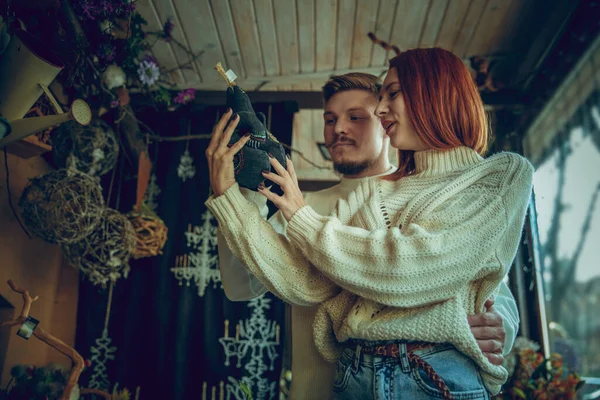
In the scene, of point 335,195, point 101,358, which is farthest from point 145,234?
point 335,195

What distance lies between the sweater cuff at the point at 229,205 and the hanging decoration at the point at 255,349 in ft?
4.62

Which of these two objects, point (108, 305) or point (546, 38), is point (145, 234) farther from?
point (546, 38)

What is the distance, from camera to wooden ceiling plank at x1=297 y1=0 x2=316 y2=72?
7.39 feet

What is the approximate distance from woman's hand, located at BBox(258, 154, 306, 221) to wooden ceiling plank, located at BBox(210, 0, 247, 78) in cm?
125

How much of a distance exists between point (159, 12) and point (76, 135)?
68 cm

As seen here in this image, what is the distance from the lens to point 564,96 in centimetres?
263

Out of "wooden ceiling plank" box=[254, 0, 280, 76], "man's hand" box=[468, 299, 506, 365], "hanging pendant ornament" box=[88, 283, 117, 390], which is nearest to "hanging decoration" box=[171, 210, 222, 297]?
"hanging pendant ornament" box=[88, 283, 117, 390]

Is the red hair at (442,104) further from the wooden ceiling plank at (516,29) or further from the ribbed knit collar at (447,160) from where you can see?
the wooden ceiling plank at (516,29)

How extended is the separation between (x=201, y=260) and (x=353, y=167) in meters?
1.08

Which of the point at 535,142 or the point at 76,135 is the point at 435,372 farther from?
the point at 535,142

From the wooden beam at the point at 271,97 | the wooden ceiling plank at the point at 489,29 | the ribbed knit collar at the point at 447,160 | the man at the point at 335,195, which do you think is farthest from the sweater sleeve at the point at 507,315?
the wooden beam at the point at 271,97

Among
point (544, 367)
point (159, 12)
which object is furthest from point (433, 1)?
point (544, 367)

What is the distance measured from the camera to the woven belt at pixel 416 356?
102 cm

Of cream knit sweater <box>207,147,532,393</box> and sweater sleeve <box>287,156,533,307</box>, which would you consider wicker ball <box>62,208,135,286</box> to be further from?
sweater sleeve <box>287,156,533,307</box>
